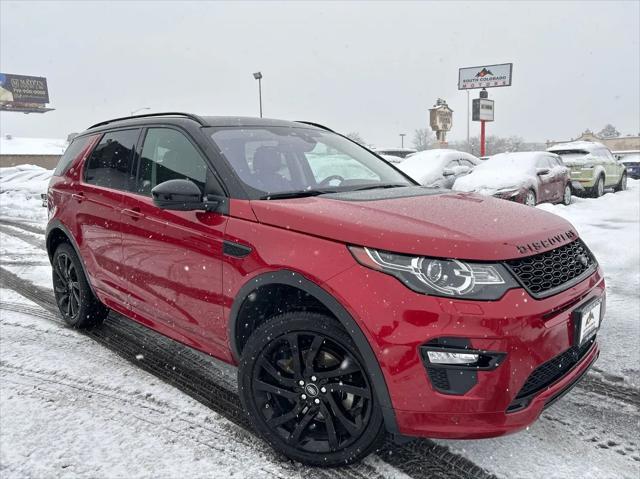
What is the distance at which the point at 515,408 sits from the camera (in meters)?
2.04

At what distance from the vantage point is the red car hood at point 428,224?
2.05 meters

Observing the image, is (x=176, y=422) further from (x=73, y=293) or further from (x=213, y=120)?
(x=73, y=293)

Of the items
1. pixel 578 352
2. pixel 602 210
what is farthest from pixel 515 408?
pixel 602 210

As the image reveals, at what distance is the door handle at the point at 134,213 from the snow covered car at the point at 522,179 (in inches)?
315

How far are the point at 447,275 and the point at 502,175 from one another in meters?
9.66

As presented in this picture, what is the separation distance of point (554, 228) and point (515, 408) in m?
0.91

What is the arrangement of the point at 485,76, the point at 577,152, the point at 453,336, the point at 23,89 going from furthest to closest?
the point at 23,89 < the point at 485,76 < the point at 577,152 < the point at 453,336

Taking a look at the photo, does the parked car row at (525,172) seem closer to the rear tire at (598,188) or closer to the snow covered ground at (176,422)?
the rear tire at (598,188)

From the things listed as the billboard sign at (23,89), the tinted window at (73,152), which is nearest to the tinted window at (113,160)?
the tinted window at (73,152)

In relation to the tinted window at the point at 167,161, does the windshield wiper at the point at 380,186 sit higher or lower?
lower

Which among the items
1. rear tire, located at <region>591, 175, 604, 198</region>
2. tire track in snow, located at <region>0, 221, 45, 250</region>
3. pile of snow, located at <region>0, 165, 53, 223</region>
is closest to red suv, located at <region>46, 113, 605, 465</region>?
tire track in snow, located at <region>0, 221, 45, 250</region>

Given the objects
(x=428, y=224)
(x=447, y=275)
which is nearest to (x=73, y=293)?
(x=428, y=224)

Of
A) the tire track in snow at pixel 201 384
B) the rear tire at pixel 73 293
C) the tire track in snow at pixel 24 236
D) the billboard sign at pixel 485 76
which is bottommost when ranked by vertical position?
the tire track in snow at pixel 24 236

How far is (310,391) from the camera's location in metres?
2.33
